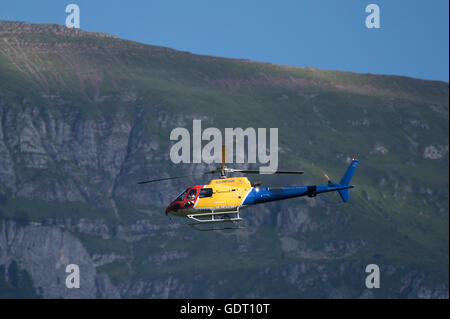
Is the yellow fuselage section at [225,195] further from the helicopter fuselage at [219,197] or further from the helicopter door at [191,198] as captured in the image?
the helicopter door at [191,198]

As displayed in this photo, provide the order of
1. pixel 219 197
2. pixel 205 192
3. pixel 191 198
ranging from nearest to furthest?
pixel 219 197 < pixel 205 192 < pixel 191 198

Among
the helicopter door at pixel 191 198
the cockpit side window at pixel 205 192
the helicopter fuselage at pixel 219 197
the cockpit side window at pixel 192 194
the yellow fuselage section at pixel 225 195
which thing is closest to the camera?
the yellow fuselage section at pixel 225 195

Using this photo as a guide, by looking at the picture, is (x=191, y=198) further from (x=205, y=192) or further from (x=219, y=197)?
(x=219, y=197)

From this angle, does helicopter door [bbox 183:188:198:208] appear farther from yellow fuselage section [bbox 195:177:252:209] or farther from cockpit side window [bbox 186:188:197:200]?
yellow fuselage section [bbox 195:177:252:209]

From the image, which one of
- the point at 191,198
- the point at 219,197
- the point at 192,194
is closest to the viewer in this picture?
the point at 219,197

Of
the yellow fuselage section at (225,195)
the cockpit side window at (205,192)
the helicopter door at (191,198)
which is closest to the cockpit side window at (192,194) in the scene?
the helicopter door at (191,198)

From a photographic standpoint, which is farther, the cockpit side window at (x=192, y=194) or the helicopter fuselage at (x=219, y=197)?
the cockpit side window at (x=192, y=194)

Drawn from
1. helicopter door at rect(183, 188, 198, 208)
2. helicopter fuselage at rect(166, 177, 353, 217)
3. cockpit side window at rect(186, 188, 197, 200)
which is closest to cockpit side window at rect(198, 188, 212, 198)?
helicopter fuselage at rect(166, 177, 353, 217)

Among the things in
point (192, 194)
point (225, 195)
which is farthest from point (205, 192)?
point (225, 195)
